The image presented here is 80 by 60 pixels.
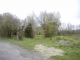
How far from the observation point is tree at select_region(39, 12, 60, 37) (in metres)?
39.1

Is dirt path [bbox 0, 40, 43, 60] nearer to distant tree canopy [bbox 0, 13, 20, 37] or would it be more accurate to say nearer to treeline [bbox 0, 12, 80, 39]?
treeline [bbox 0, 12, 80, 39]

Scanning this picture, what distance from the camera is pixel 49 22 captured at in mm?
40188

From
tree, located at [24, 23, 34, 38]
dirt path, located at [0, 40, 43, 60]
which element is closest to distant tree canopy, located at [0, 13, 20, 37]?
tree, located at [24, 23, 34, 38]

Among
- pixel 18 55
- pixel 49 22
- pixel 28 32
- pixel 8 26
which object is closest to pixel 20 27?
pixel 28 32

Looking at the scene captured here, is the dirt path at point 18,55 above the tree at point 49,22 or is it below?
below

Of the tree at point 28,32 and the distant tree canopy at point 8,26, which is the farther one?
the tree at point 28,32

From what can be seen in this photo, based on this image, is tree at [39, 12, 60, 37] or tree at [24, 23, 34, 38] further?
tree at [39, 12, 60, 37]

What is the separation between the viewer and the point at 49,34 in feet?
128

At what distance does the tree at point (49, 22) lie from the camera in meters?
39.1

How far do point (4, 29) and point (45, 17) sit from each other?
13.9 meters

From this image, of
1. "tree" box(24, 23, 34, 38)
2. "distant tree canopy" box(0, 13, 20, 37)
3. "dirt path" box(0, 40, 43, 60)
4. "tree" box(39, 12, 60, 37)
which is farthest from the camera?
"tree" box(39, 12, 60, 37)

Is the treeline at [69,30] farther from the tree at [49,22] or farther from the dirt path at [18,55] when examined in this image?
the dirt path at [18,55]

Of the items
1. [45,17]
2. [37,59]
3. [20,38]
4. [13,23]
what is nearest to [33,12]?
[45,17]

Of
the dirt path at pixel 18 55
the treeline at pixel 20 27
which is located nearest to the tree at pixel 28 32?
the treeline at pixel 20 27
